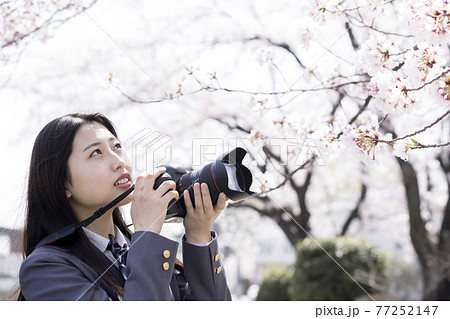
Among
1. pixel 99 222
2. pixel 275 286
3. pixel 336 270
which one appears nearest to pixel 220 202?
pixel 99 222

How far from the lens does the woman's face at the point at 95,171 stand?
0.86 meters

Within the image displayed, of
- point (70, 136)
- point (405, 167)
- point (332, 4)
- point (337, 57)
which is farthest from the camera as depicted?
point (405, 167)

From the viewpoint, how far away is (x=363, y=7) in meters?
1.31

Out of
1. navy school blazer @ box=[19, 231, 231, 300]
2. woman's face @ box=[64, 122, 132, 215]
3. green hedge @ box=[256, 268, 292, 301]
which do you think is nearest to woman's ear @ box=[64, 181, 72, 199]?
woman's face @ box=[64, 122, 132, 215]

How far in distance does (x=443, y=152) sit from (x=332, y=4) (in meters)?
3.09

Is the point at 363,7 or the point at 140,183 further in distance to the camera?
the point at 363,7

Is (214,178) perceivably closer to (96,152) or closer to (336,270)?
(96,152)

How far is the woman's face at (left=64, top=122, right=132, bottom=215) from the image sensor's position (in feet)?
2.82

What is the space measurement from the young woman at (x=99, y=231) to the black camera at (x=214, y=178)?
1 centimetres

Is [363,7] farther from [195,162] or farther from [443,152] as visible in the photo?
[443,152]

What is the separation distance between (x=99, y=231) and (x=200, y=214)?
0.69 feet

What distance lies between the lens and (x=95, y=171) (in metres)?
0.86
